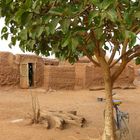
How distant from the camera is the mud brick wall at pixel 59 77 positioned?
19.4 metres

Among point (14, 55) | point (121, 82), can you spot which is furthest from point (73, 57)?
point (121, 82)

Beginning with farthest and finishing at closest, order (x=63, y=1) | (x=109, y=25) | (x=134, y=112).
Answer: (x=134, y=112) < (x=109, y=25) < (x=63, y=1)

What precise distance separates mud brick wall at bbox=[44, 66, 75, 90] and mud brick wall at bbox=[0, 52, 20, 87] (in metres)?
1.78

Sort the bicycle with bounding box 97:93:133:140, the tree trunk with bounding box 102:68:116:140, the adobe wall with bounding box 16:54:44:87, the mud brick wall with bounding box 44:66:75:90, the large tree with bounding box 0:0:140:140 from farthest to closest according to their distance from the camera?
the adobe wall with bounding box 16:54:44:87 → the mud brick wall with bounding box 44:66:75:90 → the bicycle with bounding box 97:93:133:140 → the tree trunk with bounding box 102:68:116:140 → the large tree with bounding box 0:0:140:140

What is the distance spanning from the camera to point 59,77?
1953cm

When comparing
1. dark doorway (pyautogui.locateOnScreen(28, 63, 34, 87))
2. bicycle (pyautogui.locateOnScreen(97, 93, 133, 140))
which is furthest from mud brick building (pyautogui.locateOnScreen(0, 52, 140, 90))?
bicycle (pyautogui.locateOnScreen(97, 93, 133, 140))

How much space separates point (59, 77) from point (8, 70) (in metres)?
3.02

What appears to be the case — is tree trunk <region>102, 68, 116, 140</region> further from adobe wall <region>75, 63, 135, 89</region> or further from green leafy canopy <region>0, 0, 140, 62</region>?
adobe wall <region>75, 63, 135, 89</region>

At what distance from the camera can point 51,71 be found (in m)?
19.3

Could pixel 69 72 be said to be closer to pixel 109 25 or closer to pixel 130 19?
pixel 109 25

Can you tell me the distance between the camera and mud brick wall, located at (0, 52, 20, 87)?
63.1ft

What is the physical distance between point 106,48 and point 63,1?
9.96ft

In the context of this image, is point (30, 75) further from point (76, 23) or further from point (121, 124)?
point (76, 23)

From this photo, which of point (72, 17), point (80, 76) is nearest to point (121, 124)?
point (72, 17)
